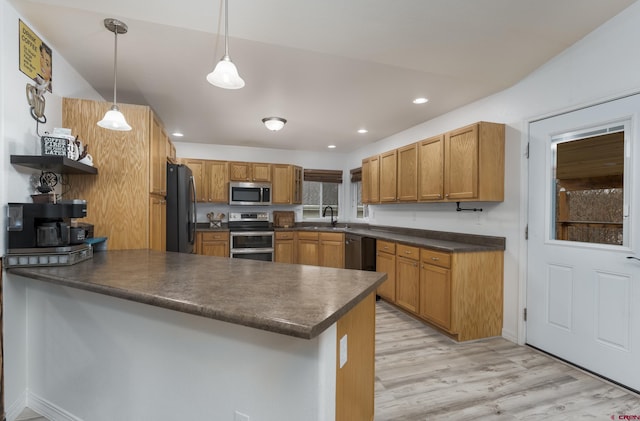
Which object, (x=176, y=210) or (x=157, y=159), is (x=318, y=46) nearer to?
(x=157, y=159)

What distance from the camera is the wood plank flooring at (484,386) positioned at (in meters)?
1.88

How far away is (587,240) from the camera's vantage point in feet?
7.89

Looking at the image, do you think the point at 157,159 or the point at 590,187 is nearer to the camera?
the point at 590,187

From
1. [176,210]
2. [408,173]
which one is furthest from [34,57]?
[408,173]

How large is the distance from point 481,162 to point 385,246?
157 centimetres

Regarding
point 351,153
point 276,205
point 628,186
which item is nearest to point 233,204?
point 276,205

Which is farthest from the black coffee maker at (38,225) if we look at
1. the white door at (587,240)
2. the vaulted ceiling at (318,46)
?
the white door at (587,240)

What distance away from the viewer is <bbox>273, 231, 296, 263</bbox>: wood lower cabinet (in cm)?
539

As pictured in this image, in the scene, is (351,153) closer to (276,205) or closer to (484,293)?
(276,205)

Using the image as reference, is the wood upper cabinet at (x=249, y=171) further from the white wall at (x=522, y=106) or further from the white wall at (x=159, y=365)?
the white wall at (x=159, y=365)

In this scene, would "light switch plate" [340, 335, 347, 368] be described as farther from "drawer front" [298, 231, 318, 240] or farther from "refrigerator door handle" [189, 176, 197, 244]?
"drawer front" [298, 231, 318, 240]

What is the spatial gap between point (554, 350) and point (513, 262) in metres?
0.78

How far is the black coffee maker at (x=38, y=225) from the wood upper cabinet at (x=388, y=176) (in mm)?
3489

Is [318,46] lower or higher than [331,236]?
higher
